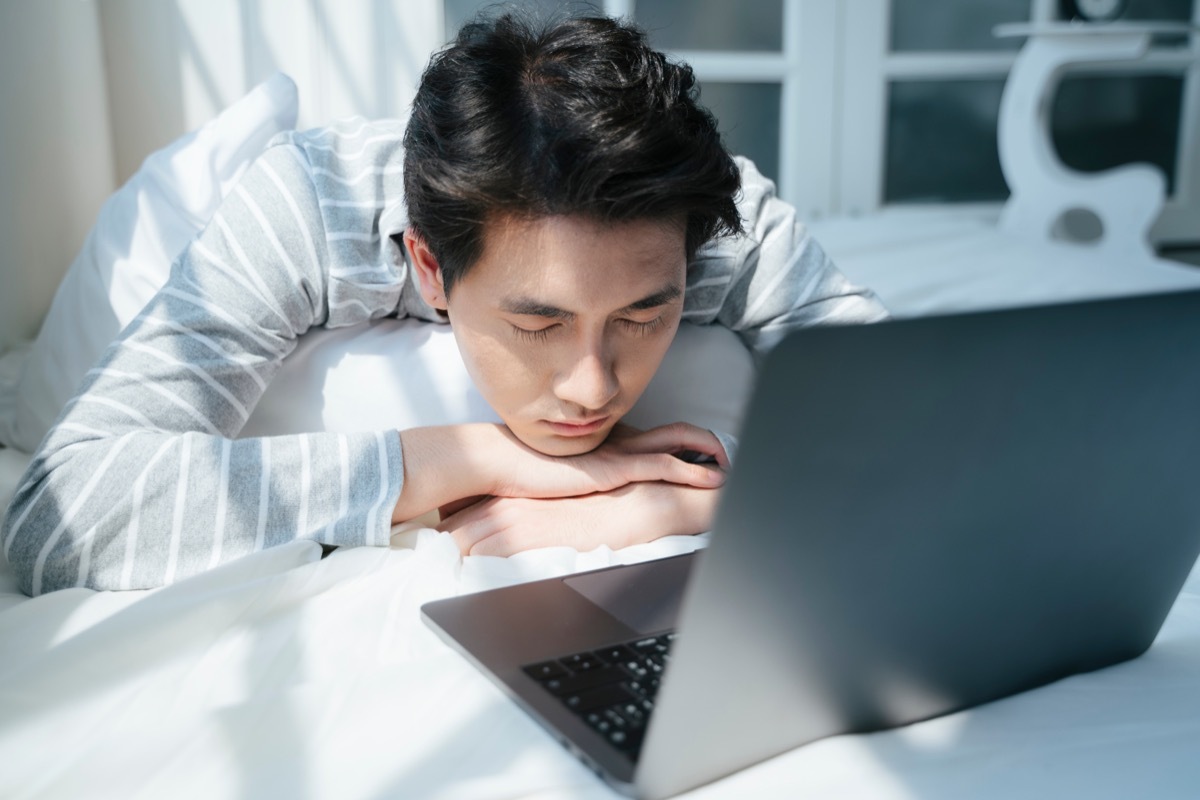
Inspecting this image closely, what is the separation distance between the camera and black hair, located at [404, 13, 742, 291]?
2.77 ft

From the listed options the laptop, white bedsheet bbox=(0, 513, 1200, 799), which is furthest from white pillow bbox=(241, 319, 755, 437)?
the laptop

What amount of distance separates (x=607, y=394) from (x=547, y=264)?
0.37 ft

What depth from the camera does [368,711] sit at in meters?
0.61

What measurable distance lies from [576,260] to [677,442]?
0.91ft

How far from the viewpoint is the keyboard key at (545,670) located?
62 centimetres

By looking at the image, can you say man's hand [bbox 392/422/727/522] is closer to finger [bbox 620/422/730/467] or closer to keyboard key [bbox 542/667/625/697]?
finger [bbox 620/422/730/467]

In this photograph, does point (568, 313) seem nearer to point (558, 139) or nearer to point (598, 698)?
point (558, 139)

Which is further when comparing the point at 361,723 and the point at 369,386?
the point at 369,386

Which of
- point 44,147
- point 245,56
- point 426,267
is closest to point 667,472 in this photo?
point 426,267

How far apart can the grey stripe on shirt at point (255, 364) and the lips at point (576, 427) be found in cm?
14

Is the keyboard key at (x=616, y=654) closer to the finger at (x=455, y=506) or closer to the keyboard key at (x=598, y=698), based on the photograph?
the keyboard key at (x=598, y=698)

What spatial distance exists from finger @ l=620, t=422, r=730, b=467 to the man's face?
110mm

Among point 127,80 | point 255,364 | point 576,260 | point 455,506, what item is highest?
point 127,80

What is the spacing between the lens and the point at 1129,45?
2.24 meters
